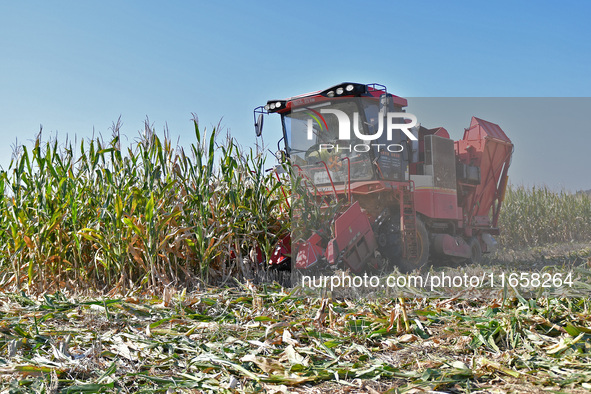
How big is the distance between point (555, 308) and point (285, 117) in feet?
15.4

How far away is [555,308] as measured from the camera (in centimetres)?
353

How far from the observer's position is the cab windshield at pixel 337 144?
618cm

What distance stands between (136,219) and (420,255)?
3028mm

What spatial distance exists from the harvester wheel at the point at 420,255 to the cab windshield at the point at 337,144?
81 cm

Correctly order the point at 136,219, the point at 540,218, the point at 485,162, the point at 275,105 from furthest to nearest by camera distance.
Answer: the point at 540,218 < the point at 485,162 < the point at 275,105 < the point at 136,219

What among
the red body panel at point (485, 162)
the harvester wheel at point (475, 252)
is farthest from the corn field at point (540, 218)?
the harvester wheel at point (475, 252)

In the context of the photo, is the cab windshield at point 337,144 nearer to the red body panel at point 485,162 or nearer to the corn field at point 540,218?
the red body panel at point 485,162

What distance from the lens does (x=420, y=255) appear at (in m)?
5.84

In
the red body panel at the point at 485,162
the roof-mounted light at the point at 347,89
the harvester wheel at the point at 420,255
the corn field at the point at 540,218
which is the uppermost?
the roof-mounted light at the point at 347,89

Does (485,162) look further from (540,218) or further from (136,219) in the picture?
(136,219)

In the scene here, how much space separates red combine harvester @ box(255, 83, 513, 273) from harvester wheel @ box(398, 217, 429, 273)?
11 mm

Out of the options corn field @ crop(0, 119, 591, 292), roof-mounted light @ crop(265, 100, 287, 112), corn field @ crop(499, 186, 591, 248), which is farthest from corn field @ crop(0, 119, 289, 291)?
corn field @ crop(499, 186, 591, 248)

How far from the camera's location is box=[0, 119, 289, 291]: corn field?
5.20 metres

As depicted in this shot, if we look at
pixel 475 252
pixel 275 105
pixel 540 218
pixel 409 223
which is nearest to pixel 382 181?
pixel 409 223
